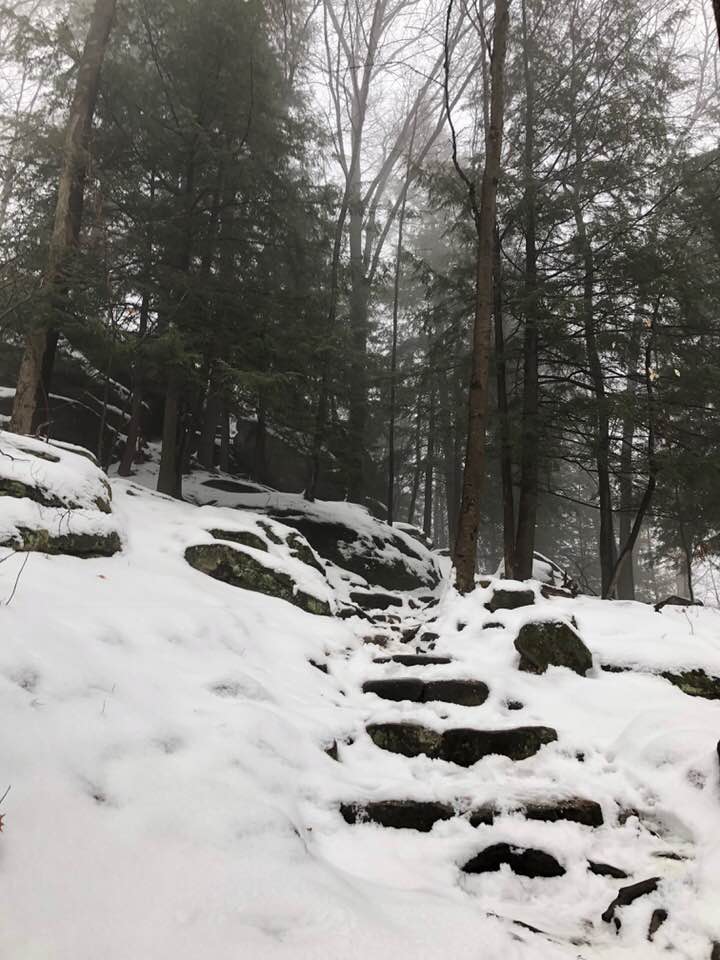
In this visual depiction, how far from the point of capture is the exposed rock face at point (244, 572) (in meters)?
7.17

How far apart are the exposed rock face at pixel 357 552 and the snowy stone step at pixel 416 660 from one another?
771cm

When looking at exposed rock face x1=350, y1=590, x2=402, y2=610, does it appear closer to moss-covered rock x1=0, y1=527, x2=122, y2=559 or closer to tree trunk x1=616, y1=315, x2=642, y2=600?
tree trunk x1=616, y1=315, x2=642, y2=600

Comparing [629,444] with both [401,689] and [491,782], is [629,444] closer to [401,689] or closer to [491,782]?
[401,689]

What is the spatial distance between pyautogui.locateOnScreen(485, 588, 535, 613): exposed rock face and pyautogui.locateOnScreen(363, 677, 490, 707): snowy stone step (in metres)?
2.34

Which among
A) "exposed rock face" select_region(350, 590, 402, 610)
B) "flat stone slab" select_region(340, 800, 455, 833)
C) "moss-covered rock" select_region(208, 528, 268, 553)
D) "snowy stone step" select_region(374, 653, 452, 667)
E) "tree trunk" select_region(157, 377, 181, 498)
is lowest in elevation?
"flat stone slab" select_region(340, 800, 455, 833)

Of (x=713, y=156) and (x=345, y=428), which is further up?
(x=713, y=156)

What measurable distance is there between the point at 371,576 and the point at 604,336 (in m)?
7.78

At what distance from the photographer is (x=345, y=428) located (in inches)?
559

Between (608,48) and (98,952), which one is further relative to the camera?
(608,48)

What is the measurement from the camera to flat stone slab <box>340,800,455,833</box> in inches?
122

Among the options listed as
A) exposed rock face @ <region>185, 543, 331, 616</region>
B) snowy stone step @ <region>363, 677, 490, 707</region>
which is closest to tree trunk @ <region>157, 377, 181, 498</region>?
exposed rock face @ <region>185, 543, 331, 616</region>

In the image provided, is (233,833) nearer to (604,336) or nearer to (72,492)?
(72,492)

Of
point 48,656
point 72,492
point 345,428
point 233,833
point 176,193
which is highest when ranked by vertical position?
point 176,193

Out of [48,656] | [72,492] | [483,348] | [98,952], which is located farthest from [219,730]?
[483,348]
